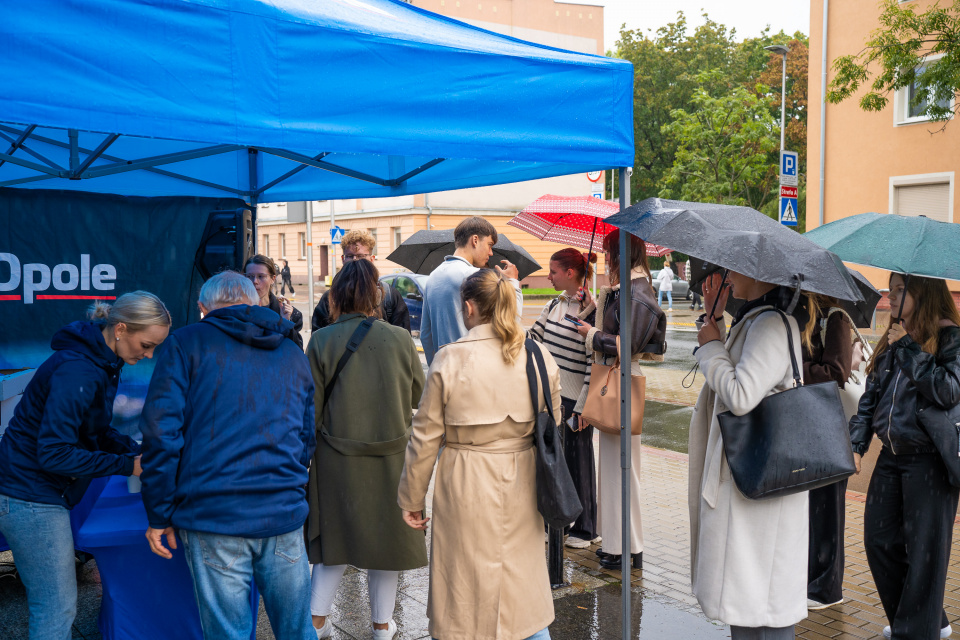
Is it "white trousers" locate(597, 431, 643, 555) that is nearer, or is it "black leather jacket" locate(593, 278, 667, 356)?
"black leather jacket" locate(593, 278, 667, 356)

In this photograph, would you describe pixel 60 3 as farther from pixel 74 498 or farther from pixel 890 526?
pixel 890 526

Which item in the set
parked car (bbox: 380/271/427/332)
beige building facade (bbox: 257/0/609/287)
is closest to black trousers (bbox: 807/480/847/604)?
parked car (bbox: 380/271/427/332)

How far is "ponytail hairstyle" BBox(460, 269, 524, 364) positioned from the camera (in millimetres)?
3053

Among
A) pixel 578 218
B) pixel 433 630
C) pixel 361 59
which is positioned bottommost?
pixel 433 630

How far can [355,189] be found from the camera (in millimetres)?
6480

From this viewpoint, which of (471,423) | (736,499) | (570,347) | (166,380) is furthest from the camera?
(570,347)

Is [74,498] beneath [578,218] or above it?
beneath

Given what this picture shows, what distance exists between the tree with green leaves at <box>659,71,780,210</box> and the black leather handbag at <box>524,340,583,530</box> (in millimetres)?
32439

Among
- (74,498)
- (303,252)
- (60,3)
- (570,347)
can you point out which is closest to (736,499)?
(570,347)

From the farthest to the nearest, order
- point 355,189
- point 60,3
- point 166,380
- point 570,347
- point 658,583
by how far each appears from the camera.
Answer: point 355,189 < point 570,347 < point 658,583 < point 166,380 < point 60,3

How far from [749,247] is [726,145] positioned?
34154mm

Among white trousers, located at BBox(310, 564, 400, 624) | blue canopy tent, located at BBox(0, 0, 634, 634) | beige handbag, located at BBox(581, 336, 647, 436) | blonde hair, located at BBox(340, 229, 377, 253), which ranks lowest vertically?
white trousers, located at BBox(310, 564, 400, 624)

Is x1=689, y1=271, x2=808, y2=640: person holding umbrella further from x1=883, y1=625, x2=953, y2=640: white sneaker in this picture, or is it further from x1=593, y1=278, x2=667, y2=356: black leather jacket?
x1=593, y1=278, x2=667, y2=356: black leather jacket

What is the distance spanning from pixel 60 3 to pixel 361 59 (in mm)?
1020
